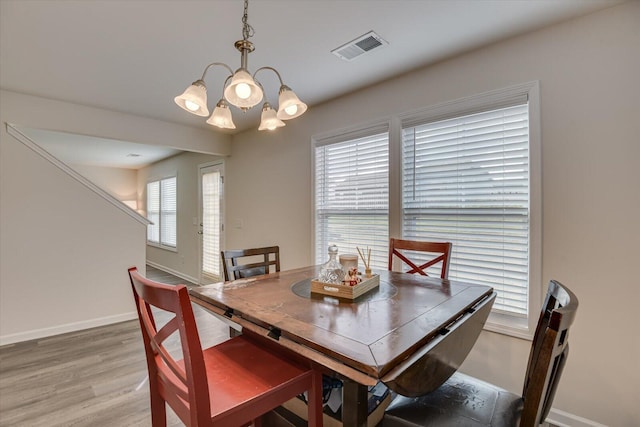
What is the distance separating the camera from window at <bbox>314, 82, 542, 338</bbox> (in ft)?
6.46

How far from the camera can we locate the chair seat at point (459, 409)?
3.59 feet

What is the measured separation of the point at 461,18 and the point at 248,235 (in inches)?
135

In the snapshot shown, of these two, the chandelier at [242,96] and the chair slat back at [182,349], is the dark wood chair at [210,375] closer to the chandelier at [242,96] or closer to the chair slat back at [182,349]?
the chair slat back at [182,349]

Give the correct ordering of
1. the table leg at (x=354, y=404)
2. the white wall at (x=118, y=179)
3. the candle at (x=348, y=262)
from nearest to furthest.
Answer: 1. the table leg at (x=354, y=404)
2. the candle at (x=348, y=262)
3. the white wall at (x=118, y=179)

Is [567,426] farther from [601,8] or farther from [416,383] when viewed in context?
[601,8]

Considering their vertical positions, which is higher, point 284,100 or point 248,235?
point 284,100

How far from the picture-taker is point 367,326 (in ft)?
3.56

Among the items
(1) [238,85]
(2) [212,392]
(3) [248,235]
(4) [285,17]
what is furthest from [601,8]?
(3) [248,235]

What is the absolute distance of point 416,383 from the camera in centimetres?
91

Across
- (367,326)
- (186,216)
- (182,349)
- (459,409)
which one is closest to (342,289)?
(367,326)

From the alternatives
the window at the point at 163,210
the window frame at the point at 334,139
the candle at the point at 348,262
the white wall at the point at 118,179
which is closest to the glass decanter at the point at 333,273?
the candle at the point at 348,262

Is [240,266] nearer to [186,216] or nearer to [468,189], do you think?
[468,189]

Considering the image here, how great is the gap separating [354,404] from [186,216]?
5.44 metres

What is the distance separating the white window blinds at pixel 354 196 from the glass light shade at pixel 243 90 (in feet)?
5.20
